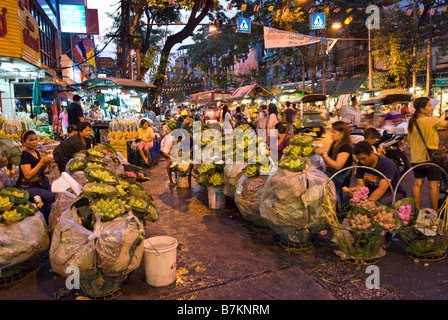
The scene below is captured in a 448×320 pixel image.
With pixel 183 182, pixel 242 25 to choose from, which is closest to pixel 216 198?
pixel 183 182

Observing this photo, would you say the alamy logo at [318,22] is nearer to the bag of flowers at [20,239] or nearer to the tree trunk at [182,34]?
the tree trunk at [182,34]

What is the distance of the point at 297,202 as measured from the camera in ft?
14.1

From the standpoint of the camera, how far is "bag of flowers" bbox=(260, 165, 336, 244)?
4.27 metres

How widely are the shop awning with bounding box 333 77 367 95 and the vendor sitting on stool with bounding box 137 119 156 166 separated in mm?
21267

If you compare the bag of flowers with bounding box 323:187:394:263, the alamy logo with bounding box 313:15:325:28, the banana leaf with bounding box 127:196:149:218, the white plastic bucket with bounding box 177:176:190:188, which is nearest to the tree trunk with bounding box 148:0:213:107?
the alamy logo with bounding box 313:15:325:28

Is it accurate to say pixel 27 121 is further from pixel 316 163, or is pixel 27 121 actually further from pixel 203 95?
pixel 203 95

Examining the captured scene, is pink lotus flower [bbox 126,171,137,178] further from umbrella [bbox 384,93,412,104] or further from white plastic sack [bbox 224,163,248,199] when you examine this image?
umbrella [bbox 384,93,412,104]

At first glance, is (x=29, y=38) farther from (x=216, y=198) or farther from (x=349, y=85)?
(x=349, y=85)

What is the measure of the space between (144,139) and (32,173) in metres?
6.35

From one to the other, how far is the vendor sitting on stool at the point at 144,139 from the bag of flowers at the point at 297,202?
24.8 ft

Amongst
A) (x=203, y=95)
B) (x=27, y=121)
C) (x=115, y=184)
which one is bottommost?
(x=115, y=184)
